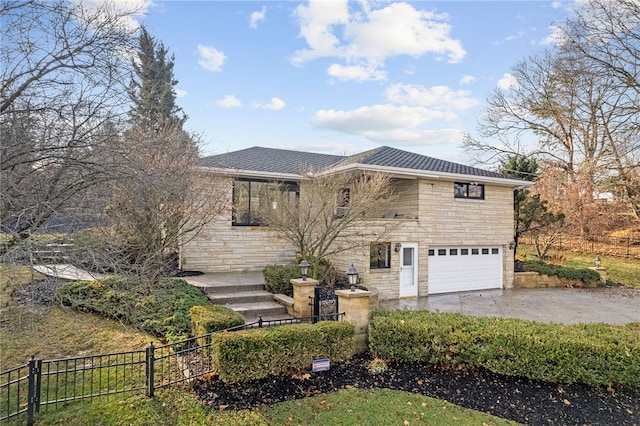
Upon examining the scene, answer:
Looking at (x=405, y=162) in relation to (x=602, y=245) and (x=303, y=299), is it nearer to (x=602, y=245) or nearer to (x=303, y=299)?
(x=303, y=299)

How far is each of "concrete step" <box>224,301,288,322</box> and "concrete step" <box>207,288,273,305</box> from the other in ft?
0.43

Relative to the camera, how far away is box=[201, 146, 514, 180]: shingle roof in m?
12.2

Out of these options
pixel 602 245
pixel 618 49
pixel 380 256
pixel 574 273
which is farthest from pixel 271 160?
pixel 602 245

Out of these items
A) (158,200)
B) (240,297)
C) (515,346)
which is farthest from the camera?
(240,297)

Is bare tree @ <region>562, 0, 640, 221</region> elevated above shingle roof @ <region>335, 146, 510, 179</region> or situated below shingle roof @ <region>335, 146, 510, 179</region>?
above

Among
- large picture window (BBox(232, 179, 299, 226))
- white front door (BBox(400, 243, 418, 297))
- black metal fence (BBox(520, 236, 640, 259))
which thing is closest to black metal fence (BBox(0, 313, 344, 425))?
large picture window (BBox(232, 179, 299, 226))

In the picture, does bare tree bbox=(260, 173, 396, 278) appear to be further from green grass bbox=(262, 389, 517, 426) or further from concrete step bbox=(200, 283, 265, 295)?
green grass bbox=(262, 389, 517, 426)

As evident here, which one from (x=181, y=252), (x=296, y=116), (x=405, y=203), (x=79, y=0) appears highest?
(x=296, y=116)

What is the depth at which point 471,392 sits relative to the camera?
17.9ft

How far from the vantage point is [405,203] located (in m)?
13.2

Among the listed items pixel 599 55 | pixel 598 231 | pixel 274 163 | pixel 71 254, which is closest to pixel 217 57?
pixel 274 163

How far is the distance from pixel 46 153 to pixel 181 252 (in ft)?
23.9

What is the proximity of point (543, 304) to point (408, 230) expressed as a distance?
15.4ft

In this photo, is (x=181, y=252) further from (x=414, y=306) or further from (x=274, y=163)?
(x=414, y=306)
